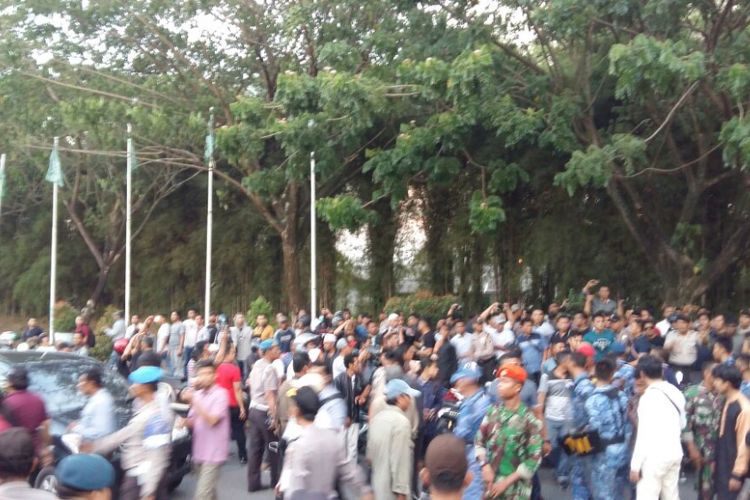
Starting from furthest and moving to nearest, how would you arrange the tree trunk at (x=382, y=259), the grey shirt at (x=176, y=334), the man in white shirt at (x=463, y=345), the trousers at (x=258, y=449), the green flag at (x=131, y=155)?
the tree trunk at (x=382, y=259)
the green flag at (x=131, y=155)
the grey shirt at (x=176, y=334)
the man in white shirt at (x=463, y=345)
the trousers at (x=258, y=449)

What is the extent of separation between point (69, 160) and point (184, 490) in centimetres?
2001

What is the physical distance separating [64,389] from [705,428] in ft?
20.3

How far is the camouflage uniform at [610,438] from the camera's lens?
309 inches

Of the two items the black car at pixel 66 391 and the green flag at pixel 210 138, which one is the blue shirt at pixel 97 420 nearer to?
the black car at pixel 66 391

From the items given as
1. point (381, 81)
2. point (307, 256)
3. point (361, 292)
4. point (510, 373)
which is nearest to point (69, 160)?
point (307, 256)

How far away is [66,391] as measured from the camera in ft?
30.4

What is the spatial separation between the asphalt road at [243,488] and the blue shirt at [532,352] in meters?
1.48

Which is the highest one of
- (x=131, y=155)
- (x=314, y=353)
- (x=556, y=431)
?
(x=131, y=155)

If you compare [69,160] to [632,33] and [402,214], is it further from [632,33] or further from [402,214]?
[632,33]

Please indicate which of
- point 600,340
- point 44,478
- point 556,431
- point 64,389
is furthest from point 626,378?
point 64,389

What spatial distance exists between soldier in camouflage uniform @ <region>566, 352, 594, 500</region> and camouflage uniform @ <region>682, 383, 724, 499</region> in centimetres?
106

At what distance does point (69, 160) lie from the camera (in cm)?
2827

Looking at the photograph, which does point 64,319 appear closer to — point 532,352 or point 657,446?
point 532,352

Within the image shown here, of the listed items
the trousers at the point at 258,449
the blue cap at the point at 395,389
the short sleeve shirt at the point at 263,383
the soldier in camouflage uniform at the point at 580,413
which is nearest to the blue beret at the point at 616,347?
the soldier in camouflage uniform at the point at 580,413
